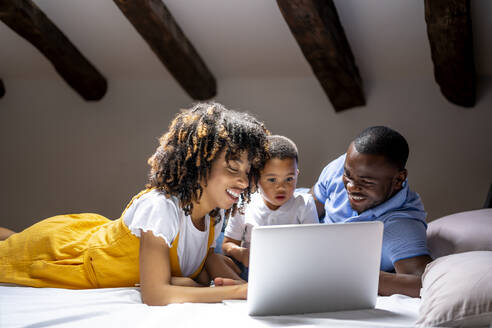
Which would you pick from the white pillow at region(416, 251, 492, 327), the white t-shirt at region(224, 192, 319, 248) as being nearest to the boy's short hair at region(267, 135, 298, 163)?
the white t-shirt at region(224, 192, 319, 248)

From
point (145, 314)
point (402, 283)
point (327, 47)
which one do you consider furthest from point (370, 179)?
point (327, 47)

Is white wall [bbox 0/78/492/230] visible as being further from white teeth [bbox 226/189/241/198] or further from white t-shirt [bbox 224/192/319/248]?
white teeth [bbox 226/189/241/198]

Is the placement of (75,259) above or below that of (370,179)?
below

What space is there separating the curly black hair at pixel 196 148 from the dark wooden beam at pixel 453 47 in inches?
49.2

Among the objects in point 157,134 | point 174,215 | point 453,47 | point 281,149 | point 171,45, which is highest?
point 171,45

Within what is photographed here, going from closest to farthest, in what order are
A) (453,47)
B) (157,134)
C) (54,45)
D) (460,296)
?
(460,296) → (453,47) → (54,45) → (157,134)

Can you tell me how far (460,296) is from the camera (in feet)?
3.78

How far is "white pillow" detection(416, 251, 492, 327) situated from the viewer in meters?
1.13

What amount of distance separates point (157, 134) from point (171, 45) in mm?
834

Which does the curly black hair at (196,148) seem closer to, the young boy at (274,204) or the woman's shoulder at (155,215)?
the woman's shoulder at (155,215)

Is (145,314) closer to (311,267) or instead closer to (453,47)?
(311,267)

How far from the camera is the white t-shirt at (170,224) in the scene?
1.39 meters

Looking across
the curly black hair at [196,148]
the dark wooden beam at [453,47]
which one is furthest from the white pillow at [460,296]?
the dark wooden beam at [453,47]

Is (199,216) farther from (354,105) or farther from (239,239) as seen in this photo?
(354,105)
